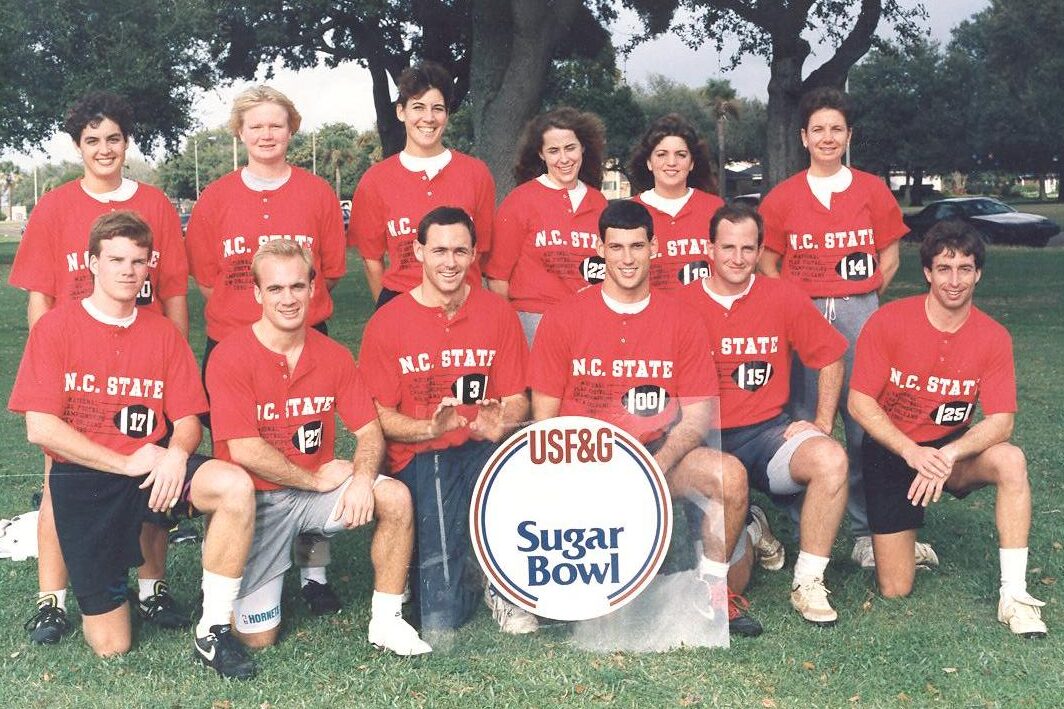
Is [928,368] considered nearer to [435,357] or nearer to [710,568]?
[710,568]

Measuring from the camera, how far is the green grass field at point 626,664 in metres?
4.02

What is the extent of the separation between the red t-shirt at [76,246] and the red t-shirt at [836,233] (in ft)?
9.26

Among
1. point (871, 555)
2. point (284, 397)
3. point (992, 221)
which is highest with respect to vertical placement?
point (992, 221)

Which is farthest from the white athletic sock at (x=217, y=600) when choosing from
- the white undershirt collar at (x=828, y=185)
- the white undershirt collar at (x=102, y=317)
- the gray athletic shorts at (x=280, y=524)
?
the white undershirt collar at (x=828, y=185)

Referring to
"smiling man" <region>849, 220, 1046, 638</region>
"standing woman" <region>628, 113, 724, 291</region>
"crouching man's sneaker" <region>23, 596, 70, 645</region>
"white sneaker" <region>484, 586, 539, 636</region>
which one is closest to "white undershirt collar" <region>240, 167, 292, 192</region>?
"standing woman" <region>628, 113, 724, 291</region>

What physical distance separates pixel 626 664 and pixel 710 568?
49 cm

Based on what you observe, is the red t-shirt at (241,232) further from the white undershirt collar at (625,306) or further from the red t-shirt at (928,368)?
the red t-shirt at (928,368)

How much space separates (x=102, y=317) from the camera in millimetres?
4535

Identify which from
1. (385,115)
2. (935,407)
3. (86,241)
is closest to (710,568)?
(935,407)

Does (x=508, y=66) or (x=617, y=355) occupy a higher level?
(x=508, y=66)

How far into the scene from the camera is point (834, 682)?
163 inches

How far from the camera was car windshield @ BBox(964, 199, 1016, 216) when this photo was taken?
3103 centimetres

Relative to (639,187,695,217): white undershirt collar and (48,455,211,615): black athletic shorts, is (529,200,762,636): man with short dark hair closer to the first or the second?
(639,187,695,217): white undershirt collar

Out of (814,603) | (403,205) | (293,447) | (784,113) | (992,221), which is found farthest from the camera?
(992,221)
